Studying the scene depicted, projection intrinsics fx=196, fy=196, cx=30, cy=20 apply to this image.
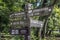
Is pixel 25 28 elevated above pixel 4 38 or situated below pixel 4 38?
above

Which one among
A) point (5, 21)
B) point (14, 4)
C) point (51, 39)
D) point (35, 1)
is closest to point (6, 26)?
point (5, 21)

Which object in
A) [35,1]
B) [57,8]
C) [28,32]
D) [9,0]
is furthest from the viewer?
[57,8]

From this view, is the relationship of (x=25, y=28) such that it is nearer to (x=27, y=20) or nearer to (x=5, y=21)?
(x=27, y=20)

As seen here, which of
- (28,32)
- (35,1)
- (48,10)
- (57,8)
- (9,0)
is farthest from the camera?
(57,8)

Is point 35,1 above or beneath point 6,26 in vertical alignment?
above

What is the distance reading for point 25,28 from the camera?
5031 mm

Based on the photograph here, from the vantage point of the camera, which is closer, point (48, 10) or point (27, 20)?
point (27, 20)

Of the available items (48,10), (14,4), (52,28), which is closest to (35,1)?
(14,4)

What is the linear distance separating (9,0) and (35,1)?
1.49m

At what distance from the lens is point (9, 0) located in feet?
25.4

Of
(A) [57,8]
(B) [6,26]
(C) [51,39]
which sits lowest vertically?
(C) [51,39]

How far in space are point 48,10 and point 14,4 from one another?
2552 millimetres

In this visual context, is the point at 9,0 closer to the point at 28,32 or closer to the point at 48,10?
the point at 48,10

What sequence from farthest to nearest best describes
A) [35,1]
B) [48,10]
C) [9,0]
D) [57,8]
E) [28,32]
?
[57,8]
[35,1]
[9,0]
[48,10]
[28,32]
